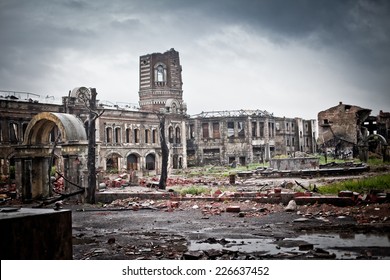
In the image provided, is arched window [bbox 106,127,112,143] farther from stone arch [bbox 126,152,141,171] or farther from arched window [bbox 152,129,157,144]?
arched window [bbox 152,129,157,144]

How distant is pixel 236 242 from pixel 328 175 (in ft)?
35.6

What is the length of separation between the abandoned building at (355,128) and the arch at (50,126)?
22.4 feet

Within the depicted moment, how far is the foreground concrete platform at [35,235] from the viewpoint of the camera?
9.39 feet

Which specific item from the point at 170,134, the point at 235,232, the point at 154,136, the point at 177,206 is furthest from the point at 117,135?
the point at 235,232

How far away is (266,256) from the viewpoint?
14.0 feet

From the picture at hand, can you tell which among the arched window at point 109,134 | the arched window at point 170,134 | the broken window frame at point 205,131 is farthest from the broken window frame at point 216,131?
the arched window at point 109,134

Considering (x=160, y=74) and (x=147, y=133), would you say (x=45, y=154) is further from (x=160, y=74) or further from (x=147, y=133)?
(x=160, y=74)

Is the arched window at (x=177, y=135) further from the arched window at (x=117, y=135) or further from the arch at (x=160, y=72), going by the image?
the arched window at (x=117, y=135)

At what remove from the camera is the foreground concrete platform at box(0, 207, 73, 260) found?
286cm

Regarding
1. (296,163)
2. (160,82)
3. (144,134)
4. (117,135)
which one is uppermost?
(160,82)

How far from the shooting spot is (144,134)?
27.4 m

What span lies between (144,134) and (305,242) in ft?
76.0

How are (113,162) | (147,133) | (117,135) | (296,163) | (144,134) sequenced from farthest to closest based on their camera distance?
(147,133)
(144,134)
(117,135)
(113,162)
(296,163)

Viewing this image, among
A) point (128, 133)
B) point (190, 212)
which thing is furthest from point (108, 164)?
point (190, 212)
